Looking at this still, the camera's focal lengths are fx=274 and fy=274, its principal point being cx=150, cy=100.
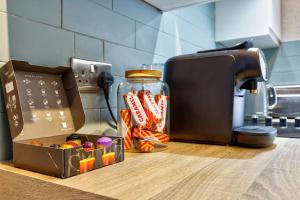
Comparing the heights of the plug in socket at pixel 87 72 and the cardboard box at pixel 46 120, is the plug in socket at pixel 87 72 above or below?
above

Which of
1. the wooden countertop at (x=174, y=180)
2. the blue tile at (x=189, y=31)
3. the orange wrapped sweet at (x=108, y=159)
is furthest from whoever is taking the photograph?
the blue tile at (x=189, y=31)

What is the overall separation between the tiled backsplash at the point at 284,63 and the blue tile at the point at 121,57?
1.12 metres

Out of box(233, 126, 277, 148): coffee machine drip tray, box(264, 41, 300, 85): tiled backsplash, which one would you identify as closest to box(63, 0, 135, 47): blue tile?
box(233, 126, 277, 148): coffee machine drip tray

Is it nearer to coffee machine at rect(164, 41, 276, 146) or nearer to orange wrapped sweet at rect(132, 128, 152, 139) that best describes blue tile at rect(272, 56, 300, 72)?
coffee machine at rect(164, 41, 276, 146)

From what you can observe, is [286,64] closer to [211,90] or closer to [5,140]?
[211,90]

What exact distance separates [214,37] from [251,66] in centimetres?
88

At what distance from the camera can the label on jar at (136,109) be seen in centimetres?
70

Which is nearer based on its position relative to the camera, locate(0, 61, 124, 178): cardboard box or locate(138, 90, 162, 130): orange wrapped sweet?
locate(0, 61, 124, 178): cardboard box

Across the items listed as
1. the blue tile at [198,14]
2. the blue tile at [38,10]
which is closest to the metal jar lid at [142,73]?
the blue tile at [38,10]

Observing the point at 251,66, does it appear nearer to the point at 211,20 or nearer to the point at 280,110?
the point at 211,20

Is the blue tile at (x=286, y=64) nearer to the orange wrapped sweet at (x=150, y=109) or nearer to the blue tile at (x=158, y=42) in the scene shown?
the blue tile at (x=158, y=42)

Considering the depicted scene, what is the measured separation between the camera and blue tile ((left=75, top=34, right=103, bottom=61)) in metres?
0.73

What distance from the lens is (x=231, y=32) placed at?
1.50 m

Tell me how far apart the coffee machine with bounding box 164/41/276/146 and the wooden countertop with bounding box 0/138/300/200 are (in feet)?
0.48
